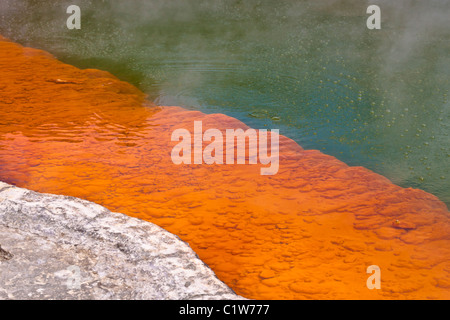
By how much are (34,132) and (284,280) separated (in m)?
2.49

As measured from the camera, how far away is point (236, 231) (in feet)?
8.28

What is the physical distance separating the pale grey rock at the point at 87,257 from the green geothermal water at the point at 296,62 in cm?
189

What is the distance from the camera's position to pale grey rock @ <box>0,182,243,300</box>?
1.76 metres

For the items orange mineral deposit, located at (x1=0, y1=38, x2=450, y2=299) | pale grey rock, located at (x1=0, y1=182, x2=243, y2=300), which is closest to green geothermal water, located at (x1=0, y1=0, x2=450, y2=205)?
orange mineral deposit, located at (x1=0, y1=38, x2=450, y2=299)

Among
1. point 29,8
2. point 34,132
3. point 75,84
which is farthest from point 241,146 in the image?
point 29,8

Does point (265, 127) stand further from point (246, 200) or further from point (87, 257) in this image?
point (87, 257)

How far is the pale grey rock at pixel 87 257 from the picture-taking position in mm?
1757

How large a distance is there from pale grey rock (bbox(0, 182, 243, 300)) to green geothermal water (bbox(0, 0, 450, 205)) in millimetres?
1887

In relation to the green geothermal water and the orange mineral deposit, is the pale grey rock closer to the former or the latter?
the orange mineral deposit

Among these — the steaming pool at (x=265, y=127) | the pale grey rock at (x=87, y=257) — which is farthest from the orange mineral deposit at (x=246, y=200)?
the pale grey rock at (x=87, y=257)

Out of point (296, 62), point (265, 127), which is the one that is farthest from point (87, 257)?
point (296, 62)

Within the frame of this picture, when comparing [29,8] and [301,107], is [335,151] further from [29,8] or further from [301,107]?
[29,8]

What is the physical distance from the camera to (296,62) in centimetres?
514

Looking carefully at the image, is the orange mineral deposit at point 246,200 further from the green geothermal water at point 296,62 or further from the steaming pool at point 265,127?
the green geothermal water at point 296,62
